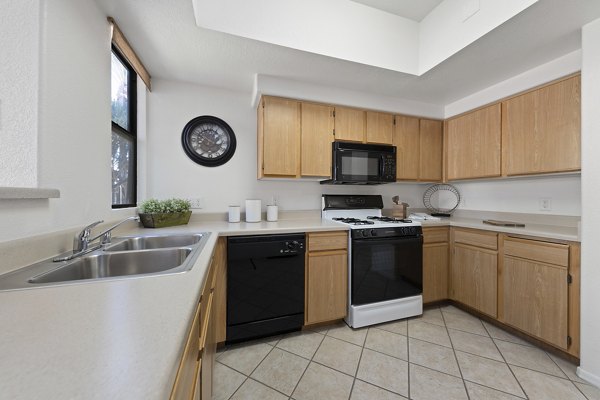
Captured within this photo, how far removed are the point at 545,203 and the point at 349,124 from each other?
1907 millimetres

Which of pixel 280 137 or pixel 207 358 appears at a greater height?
pixel 280 137

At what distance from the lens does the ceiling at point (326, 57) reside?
1.40 meters

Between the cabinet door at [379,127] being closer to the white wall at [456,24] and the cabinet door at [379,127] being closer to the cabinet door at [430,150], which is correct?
the cabinet door at [430,150]

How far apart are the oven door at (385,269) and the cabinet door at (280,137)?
92 cm

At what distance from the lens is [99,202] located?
4.61ft

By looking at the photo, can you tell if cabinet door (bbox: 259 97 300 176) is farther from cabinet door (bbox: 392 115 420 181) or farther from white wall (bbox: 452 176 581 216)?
white wall (bbox: 452 176 581 216)

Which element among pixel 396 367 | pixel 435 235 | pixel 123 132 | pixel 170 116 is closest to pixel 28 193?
pixel 123 132

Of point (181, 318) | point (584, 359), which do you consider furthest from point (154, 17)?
point (584, 359)

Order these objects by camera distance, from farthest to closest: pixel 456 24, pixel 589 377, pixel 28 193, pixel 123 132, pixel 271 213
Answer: pixel 271 213 < pixel 123 132 < pixel 456 24 < pixel 589 377 < pixel 28 193

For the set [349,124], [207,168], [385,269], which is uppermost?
[349,124]

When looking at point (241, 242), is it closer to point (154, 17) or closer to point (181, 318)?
point (181, 318)

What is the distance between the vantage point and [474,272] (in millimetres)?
2152

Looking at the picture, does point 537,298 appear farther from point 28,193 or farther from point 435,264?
point 28,193

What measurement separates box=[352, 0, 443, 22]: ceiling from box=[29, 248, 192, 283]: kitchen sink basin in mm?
2210
